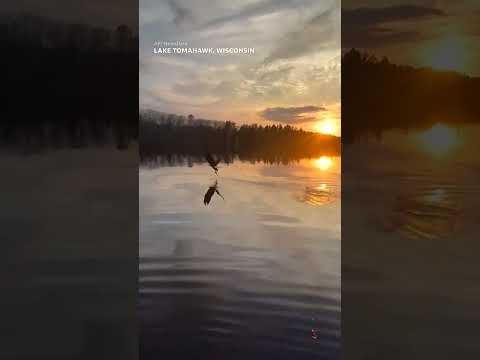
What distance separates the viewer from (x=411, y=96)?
1753 millimetres

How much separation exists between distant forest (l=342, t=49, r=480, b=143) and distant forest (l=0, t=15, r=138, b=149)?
96 cm

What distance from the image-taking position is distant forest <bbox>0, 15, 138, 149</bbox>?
1.75m

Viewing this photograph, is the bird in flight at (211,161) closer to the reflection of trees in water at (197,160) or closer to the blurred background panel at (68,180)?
the reflection of trees in water at (197,160)

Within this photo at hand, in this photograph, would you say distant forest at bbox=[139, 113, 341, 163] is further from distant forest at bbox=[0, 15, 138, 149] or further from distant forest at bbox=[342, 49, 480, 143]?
distant forest at bbox=[342, 49, 480, 143]

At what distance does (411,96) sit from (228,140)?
0.78 metres

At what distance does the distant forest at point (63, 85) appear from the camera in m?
1.75

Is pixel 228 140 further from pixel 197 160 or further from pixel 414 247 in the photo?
pixel 414 247

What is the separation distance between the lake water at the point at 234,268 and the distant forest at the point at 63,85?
0.30 metres

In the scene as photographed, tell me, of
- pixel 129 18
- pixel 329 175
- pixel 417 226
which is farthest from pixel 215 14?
pixel 417 226

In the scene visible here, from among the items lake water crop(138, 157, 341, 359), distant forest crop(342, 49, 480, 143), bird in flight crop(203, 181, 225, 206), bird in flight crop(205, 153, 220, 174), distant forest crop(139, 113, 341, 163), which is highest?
distant forest crop(342, 49, 480, 143)

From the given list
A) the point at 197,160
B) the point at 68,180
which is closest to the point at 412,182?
the point at 197,160

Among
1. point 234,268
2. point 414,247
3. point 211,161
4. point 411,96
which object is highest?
point 411,96

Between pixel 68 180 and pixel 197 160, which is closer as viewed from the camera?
pixel 68 180

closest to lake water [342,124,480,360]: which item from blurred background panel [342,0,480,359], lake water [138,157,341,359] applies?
blurred background panel [342,0,480,359]
